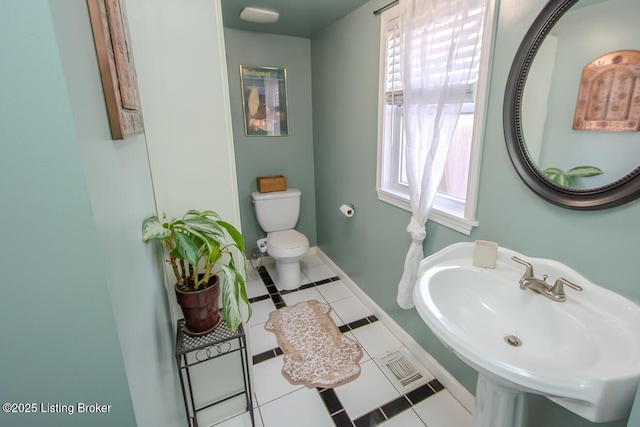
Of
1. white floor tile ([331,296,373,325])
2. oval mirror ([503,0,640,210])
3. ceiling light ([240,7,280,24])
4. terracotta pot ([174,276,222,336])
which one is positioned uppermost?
ceiling light ([240,7,280,24])

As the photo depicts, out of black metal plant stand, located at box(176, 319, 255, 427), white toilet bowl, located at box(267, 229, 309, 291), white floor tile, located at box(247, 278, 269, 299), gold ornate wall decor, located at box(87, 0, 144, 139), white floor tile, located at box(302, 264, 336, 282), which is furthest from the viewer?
white floor tile, located at box(302, 264, 336, 282)

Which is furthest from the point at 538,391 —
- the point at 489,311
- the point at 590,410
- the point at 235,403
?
the point at 235,403

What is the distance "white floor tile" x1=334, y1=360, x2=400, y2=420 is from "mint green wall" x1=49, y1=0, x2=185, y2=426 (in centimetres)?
88

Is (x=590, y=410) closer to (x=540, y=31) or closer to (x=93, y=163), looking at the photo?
(x=540, y=31)

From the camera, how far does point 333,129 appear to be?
254cm

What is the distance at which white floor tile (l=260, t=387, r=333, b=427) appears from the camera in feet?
4.82

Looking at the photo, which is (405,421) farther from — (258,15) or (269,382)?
(258,15)

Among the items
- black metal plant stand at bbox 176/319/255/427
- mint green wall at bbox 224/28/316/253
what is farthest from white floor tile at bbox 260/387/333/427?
mint green wall at bbox 224/28/316/253

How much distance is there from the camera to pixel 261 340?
204 cm

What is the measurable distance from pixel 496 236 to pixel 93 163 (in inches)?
54.5

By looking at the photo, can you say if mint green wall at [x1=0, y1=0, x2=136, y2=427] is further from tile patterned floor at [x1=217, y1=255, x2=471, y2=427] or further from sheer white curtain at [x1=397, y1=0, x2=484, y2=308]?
sheer white curtain at [x1=397, y1=0, x2=484, y2=308]

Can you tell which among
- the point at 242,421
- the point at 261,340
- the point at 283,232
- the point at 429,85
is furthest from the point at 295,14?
the point at 242,421

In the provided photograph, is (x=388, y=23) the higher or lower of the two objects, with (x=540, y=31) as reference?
higher

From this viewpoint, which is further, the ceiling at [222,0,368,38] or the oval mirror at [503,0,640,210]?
the ceiling at [222,0,368,38]
